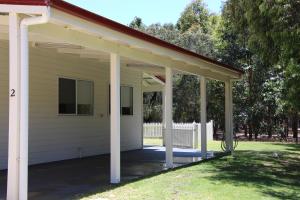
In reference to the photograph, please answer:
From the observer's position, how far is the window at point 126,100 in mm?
19781

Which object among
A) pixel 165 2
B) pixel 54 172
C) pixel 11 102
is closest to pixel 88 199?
pixel 11 102

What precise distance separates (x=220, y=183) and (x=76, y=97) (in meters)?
6.74

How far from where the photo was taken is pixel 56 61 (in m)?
15.1

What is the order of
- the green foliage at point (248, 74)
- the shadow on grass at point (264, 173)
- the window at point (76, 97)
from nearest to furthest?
1. the shadow on grass at point (264, 173)
2. the green foliage at point (248, 74)
3. the window at point (76, 97)

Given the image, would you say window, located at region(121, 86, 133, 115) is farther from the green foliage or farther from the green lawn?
the green lawn

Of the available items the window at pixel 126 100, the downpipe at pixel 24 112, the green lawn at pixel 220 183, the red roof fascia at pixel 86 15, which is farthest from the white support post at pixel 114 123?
the window at pixel 126 100

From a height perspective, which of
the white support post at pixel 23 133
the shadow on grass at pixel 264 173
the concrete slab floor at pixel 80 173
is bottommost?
the shadow on grass at pixel 264 173

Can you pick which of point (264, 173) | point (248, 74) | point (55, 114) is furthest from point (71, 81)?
point (248, 74)

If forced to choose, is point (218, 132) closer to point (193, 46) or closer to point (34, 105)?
point (193, 46)

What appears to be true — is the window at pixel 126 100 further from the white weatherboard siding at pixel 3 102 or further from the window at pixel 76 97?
the white weatherboard siding at pixel 3 102

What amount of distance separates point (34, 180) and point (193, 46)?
25.5 meters

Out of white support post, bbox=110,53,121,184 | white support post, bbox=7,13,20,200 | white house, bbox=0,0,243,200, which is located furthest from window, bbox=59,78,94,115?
white support post, bbox=7,13,20,200

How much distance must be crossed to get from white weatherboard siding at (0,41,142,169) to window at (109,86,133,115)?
478 mm

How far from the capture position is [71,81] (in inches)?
630
